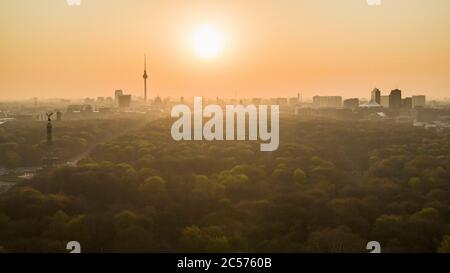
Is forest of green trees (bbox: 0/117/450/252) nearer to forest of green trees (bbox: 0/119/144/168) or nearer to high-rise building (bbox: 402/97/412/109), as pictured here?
forest of green trees (bbox: 0/119/144/168)

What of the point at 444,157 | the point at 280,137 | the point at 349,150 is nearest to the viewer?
the point at 444,157

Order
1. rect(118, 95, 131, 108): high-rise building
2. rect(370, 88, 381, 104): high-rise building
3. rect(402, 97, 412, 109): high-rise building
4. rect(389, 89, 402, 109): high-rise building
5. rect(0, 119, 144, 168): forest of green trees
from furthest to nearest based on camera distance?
1. rect(118, 95, 131, 108): high-rise building
2. rect(370, 88, 381, 104): high-rise building
3. rect(402, 97, 412, 109): high-rise building
4. rect(389, 89, 402, 109): high-rise building
5. rect(0, 119, 144, 168): forest of green trees

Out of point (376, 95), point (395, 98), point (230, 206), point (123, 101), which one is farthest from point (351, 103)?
point (230, 206)

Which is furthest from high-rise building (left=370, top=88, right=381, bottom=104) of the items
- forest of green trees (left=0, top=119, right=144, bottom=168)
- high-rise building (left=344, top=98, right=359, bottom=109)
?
forest of green trees (left=0, top=119, right=144, bottom=168)

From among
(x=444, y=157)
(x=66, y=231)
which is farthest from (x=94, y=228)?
(x=444, y=157)

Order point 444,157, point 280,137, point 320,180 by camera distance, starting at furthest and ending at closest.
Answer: point 280,137 < point 444,157 < point 320,180

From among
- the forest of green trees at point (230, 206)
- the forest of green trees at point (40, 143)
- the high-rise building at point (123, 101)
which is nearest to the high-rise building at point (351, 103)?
the high-rise building at point (123, 101)

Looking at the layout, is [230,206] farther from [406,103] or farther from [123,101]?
[123,101]

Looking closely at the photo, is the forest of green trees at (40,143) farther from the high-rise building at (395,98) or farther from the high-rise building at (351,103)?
the high-rise building at (351,103)
